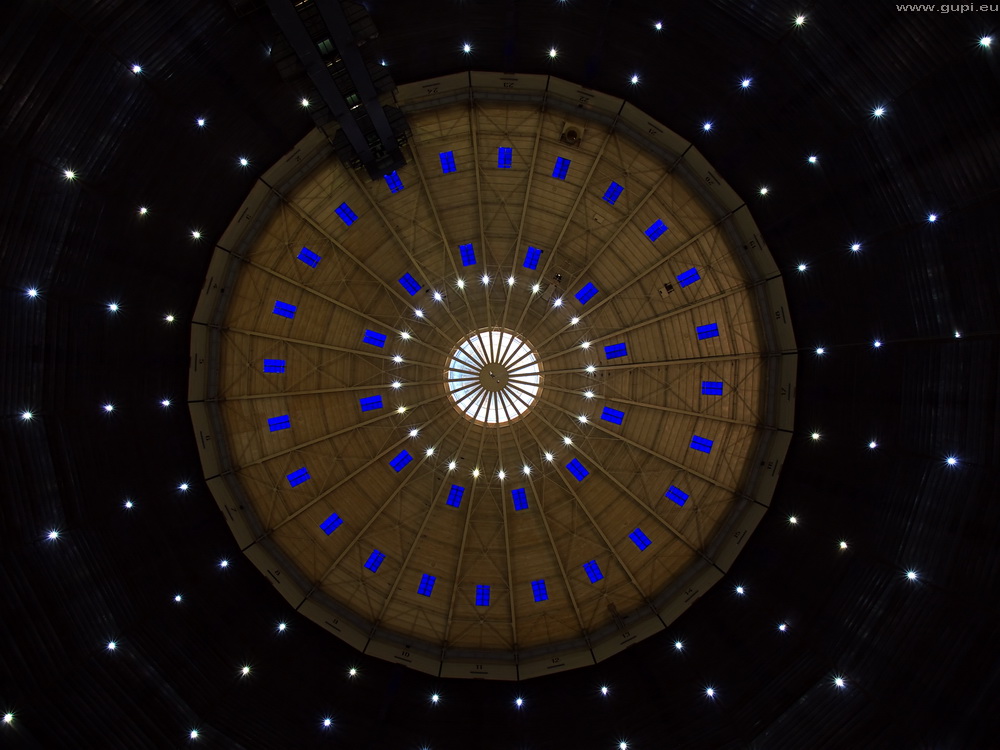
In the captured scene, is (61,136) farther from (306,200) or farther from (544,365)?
(544,365)

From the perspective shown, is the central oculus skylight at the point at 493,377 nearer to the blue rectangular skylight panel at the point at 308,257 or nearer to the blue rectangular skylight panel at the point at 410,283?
the blue rectangular skylight panel at the point at 410,283

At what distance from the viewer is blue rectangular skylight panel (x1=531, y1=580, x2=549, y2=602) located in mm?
33188

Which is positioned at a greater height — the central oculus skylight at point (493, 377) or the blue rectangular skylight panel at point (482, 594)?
the central oculus skylight at point (493, 377)

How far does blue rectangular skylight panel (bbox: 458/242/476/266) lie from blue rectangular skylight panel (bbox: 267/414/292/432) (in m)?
14.1

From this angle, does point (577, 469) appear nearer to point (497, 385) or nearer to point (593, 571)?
point (593, 571)

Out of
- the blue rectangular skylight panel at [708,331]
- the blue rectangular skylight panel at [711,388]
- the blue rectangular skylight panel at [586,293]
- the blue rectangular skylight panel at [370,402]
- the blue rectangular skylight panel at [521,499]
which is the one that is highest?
the blue rectangular skylight panel at [586,293]

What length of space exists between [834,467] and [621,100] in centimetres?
2109

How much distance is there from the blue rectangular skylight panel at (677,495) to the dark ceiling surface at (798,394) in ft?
14.6

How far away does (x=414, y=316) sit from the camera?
111ft

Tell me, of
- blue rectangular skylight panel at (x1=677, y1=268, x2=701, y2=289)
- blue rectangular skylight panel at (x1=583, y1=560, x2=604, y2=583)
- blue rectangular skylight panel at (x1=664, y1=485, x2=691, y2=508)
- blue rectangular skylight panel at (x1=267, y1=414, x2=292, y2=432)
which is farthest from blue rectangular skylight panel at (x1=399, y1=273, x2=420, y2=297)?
blue rectangular skylight panel at (x1=583, y1=560, x2=604, y2=583)

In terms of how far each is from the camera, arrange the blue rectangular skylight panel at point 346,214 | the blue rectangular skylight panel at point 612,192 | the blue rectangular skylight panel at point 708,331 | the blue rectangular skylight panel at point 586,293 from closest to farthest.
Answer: the blue rectangular skylight panel at point 612,192 → the blue rectangular skylight panel at point 346,214 → the blue rectangular skylight panel at point 708,331 → the blue rectangular skylight panel at point 586,293

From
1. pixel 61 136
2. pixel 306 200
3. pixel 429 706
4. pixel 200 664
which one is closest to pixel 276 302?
pixel 306 200

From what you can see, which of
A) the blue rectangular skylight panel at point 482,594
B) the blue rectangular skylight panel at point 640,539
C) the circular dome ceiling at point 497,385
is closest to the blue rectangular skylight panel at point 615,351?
the circular dome ceiling at point 497,385

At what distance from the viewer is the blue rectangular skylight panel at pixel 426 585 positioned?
33375 mm
